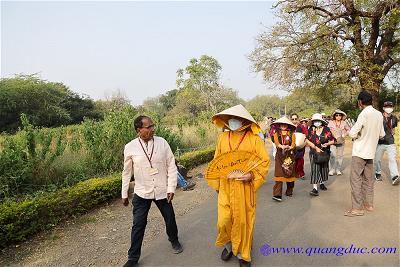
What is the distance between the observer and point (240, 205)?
377cm

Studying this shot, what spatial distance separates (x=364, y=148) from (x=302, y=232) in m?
1.82

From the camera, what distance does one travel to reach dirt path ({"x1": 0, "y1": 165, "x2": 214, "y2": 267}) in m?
4.32

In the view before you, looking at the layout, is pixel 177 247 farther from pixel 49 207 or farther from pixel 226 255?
pixel 49 207

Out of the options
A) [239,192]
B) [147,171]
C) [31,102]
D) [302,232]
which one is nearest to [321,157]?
[302,232]

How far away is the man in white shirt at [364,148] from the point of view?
5.18 m

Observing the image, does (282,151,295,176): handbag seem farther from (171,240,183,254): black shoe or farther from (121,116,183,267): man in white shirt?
(121,116,183,267): man in white shirt

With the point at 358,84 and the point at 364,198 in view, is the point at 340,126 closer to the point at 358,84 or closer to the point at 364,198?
the point at 364,198

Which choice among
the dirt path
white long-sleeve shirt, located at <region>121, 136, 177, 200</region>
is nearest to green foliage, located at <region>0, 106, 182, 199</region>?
the dirt path

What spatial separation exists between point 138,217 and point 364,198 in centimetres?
401

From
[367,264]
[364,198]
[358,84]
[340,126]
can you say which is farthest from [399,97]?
[367,264]

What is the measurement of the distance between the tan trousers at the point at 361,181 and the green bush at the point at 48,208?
4.84 metres

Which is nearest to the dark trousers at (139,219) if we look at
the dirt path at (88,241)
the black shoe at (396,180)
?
the dirt path at (88,241)

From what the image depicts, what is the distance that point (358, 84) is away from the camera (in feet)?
64.6

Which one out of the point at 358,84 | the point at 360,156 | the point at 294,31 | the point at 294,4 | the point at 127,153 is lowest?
the point at 360,156
